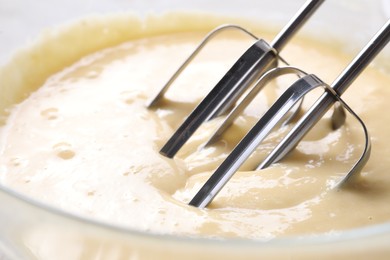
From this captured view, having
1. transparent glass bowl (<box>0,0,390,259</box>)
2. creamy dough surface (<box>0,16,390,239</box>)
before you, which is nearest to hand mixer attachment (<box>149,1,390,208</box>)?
creamy dough surface (<box>0,16,390,239</box>)

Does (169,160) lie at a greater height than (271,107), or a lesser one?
lesser

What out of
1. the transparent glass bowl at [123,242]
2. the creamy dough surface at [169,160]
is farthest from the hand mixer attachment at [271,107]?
the transparent glass bowl at [123,242]

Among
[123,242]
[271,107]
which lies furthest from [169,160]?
[123,242]

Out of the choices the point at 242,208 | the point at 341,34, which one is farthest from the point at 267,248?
the point at 341,34

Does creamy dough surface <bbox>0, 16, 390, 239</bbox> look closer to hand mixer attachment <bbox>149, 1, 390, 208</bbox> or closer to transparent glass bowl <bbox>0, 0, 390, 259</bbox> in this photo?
hand mixer attachment <bbox>149, 1, 390, 208</bbox>

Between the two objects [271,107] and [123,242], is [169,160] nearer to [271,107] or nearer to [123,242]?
[271,107]

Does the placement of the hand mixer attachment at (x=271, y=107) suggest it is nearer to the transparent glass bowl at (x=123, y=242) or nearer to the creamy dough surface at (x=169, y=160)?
the creamy dough surface at (x=169, y=160)

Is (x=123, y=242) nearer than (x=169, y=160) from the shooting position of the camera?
Yes
